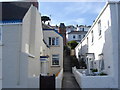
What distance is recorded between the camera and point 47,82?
457 inches

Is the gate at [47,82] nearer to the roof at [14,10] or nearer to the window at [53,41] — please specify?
the roof at [14,10]

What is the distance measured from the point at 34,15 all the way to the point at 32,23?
998 mm

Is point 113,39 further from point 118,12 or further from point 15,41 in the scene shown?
point 15,41

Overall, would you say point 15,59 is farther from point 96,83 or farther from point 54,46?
point 54,46

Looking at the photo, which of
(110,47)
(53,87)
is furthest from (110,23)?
(53,87)

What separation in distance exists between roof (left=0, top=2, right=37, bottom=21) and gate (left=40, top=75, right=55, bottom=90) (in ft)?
17.1

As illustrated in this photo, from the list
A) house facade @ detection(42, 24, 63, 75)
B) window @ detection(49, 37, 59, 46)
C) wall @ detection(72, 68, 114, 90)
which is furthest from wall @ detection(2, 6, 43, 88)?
window @ detection(49, 37, 59, 46)

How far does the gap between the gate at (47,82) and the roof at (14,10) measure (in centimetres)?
520

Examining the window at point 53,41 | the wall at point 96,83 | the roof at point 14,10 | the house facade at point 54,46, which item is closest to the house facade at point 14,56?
the roof at point 14,10

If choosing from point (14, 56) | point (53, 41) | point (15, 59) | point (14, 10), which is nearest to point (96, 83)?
point (15, 59)

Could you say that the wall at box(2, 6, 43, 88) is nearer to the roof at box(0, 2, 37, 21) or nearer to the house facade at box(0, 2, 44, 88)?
the house facade at box(0, 2, 44, 88)

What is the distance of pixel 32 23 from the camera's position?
16188mm

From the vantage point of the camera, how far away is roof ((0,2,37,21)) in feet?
44.0

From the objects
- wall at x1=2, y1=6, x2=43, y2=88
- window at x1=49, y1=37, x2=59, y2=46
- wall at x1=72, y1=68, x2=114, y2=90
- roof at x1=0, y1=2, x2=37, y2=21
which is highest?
roof at x1=0, y1=2, x2=37, y2=21
